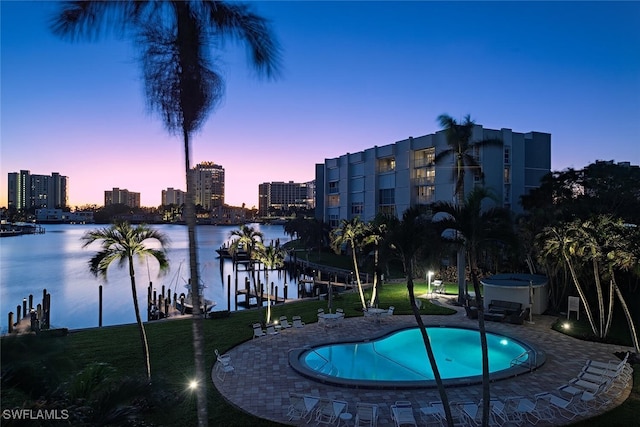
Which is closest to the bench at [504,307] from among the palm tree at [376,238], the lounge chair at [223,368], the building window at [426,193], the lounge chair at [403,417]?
the palm tree at [376,238]

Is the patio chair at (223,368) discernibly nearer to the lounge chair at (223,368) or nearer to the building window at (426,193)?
the lounge chair at (223,368)

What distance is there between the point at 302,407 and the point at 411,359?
782 cm

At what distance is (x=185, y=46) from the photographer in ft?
21.0

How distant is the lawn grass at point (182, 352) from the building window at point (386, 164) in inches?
1221

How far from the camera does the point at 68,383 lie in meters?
5.63

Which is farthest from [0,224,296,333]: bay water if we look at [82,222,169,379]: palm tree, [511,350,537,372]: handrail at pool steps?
[511,350,537,372]: handrail at pool steps

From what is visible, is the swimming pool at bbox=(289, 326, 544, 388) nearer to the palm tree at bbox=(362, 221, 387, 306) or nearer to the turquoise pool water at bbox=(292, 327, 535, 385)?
the turquoise pool water at bbox=(292, 327, 535, 385)

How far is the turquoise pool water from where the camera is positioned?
15.0 meters

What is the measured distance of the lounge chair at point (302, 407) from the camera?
1035 cm

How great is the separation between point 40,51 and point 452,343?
18984 millimetres

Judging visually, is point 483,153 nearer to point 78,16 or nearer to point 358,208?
point 358,208

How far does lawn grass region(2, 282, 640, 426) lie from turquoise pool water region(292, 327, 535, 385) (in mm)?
3527

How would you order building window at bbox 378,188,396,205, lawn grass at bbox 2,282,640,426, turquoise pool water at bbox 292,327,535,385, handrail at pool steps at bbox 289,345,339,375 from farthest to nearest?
1. building window at bbox 378,188,396,205
2. handrail at pool steps at bbox 289,345,339,375
3. turquoise pool water at bbox 292,327,535,385
4. lawn grass at bbox 2,282,640,426

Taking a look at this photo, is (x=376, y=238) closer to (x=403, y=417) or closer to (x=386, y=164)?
(x=403, y=417)
